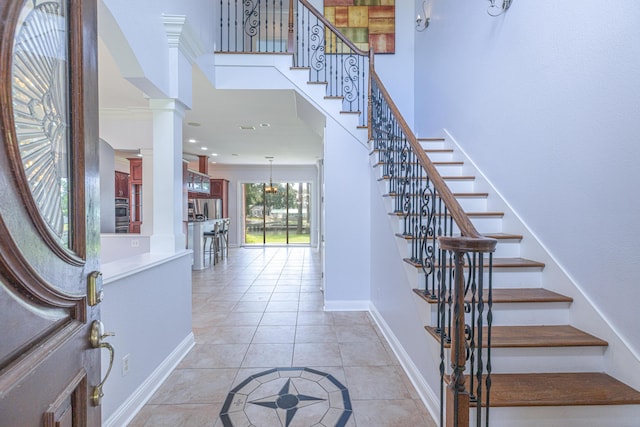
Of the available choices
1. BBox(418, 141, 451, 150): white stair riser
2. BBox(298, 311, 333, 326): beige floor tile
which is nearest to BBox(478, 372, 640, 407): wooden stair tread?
BBox(298, 311, 333, 326): beige floor tile

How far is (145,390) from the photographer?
2.13m

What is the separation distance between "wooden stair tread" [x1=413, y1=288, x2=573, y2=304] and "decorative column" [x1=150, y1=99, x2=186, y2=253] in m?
2.03

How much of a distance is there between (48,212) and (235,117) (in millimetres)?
4659

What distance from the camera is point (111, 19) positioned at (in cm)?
183

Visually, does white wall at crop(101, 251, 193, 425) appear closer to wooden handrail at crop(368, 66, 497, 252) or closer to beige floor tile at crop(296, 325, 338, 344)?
beige floor tile at crop(296, 325, 338, 344)

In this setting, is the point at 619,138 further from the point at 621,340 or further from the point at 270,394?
the point at 270,394

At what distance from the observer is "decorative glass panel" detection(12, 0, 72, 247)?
24.7 inches

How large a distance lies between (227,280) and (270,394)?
376cm

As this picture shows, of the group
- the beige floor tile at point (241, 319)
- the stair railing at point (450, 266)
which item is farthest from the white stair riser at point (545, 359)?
the beige floor tile at point (241, 319)

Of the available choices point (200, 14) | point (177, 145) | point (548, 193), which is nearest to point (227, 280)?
point (177, 145)

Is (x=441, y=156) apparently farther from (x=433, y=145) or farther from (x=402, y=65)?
(x=402, y=65)

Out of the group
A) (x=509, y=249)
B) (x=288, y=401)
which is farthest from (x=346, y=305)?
(x=509, y=249)

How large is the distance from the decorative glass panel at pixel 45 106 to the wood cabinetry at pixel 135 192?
6519 millimetres

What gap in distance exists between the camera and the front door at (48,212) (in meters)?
0.56
